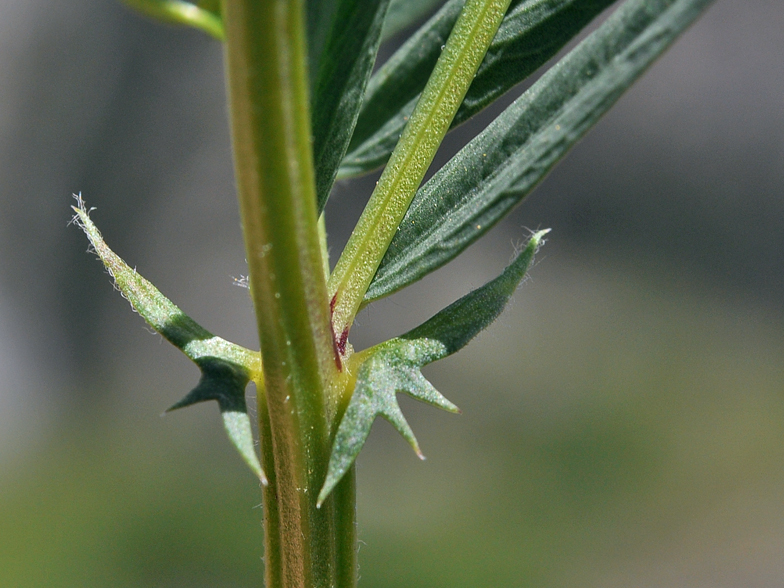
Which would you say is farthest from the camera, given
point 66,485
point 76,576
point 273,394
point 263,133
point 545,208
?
point 545,208

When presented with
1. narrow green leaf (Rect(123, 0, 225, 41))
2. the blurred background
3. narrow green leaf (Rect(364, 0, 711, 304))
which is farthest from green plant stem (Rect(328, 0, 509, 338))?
the blurred background

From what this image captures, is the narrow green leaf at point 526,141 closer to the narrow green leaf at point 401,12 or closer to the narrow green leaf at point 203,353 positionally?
the narrow green leaf at point 203,353

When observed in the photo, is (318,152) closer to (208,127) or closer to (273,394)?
(273,394)

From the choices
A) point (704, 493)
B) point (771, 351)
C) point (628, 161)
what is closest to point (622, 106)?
point (628, 161)

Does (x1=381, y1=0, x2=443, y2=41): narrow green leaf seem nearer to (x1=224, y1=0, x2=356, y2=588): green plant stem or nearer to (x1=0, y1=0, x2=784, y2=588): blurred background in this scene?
(x1=224, y1=0, x2=356, y2=588): green plant stem

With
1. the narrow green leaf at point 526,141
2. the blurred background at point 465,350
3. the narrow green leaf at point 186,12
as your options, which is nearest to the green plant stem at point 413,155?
the narrow green leaf at point 526,141

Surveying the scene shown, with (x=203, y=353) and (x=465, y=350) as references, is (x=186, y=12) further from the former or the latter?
(x=465, y=350)

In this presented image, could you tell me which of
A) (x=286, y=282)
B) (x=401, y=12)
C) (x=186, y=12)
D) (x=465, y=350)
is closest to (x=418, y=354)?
(x=286, y=282)
